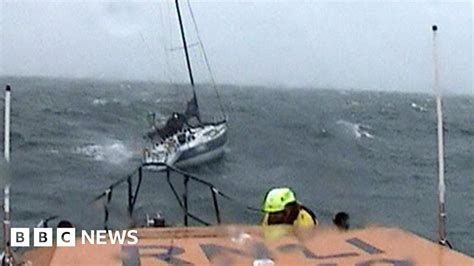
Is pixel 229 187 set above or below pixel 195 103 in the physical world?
below

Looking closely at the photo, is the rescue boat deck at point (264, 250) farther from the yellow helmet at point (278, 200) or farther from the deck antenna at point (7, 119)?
the yellow helmet at point (278, 200)

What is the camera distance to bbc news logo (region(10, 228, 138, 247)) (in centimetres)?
543

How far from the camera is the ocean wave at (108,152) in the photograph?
46.6 metres

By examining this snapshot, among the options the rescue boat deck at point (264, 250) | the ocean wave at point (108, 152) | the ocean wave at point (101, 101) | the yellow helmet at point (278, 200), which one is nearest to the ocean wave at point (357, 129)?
the ocean wave at point (108, 152)

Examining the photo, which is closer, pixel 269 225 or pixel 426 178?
pixel 269 225

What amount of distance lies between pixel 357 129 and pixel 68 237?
6389 cm

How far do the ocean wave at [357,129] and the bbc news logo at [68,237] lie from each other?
56058mm

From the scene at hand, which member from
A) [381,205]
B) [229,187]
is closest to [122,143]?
[229,187]

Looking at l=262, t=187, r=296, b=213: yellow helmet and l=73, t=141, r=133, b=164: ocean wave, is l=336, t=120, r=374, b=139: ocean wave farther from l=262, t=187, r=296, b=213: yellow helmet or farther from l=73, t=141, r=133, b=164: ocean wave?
l=262, t=187, r=296, b=213: yellow helmet

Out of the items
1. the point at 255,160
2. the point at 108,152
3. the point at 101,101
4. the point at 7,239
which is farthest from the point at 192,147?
the point at 7,239

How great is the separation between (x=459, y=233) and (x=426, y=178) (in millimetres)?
16509

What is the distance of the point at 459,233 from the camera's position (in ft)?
85.3

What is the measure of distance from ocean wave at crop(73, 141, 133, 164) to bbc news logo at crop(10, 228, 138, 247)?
38.9m

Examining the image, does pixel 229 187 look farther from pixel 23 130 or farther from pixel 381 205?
pixel 23 130
